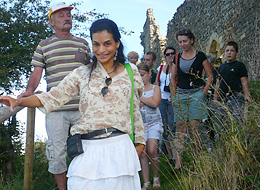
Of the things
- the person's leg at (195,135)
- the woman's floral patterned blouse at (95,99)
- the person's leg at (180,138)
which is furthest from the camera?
the person's leg at (180,138)

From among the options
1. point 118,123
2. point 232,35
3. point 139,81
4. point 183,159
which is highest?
point 232,35

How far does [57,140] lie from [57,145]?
0.16 feet

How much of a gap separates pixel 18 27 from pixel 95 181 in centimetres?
712

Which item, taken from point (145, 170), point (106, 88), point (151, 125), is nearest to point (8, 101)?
point (106, 88)

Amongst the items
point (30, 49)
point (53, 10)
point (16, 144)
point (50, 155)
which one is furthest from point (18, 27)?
point (50, 155)

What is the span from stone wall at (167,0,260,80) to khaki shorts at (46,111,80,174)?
482 cm

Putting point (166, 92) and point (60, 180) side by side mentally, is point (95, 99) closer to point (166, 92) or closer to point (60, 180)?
point (60, 180)

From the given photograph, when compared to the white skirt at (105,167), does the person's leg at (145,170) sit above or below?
below

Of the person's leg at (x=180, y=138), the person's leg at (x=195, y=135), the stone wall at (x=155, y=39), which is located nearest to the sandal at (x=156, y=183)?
the person's leg at (x=180, y=138)

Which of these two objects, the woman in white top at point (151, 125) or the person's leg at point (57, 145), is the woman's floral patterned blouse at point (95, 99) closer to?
the person's leg at point (57, 145)

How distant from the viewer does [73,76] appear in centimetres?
244

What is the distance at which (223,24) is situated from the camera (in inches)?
401

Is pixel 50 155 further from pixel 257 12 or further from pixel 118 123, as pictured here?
pixel 257 12

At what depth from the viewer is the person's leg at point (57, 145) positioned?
355 centimetres
